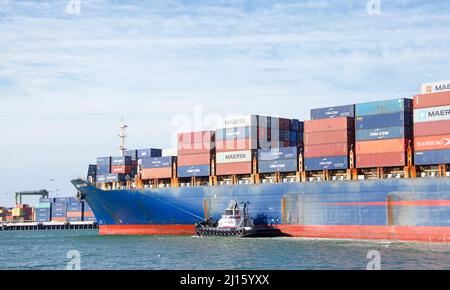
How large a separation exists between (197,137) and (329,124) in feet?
52.2

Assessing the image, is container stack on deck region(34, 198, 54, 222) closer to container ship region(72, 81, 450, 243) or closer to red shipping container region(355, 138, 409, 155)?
container ship region(72, 81, 450, 243)

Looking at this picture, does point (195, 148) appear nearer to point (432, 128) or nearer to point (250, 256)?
point (432, 128)

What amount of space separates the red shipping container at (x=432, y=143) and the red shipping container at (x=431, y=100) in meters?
2.42

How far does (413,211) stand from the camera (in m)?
47.7

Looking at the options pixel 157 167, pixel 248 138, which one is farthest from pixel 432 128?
pixel 157 167

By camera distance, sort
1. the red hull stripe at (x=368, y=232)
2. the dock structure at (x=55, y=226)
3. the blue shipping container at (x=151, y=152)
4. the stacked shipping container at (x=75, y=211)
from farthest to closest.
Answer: the stacked shipping container at (x=75, y=211) < the dock structure at (x=55, y=226) < the blue shipping container at (x=151, y=152) < the red hull stripe at (x=368, y=232)

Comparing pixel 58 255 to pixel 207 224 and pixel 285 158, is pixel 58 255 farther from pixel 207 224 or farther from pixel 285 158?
pixel 285 158

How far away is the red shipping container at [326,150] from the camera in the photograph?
52.3 metres

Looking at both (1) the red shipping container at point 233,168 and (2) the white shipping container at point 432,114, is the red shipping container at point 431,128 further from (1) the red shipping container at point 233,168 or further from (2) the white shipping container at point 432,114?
(1) the red shipping container at point 233,168

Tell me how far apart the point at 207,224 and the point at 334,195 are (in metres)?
14.1

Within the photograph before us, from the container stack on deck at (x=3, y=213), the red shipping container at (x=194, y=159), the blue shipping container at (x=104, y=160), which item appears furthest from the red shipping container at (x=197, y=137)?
the container stack on deck at (x=3, y=213)

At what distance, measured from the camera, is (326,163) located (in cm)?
5341

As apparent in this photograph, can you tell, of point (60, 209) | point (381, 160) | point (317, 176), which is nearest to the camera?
point (381, 160)
